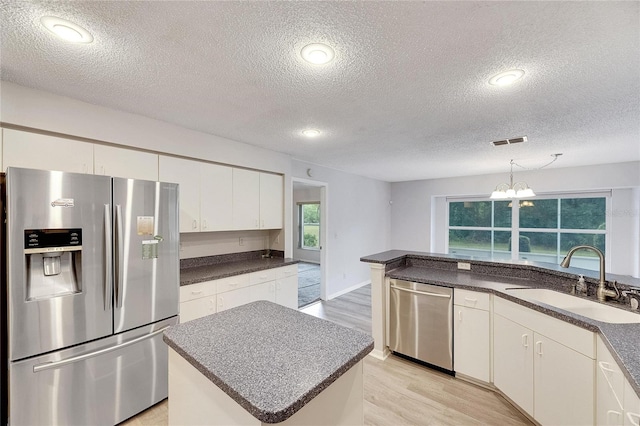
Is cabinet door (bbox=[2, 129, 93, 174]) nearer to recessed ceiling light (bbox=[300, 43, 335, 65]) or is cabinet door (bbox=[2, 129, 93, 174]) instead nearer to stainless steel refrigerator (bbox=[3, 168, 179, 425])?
stainless steel refrigerator (bbox=[3, 168, 179, 425])

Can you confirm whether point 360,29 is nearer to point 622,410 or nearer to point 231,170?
point 622,410

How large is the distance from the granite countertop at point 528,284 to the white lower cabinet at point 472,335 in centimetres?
11

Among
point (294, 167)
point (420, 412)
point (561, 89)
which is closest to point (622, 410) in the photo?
point (420, 412)

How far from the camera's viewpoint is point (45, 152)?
1.92 meters

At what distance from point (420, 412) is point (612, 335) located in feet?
4.53

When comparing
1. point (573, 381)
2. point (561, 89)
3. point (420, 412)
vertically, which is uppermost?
point (561, 89)

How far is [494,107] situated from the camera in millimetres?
2178

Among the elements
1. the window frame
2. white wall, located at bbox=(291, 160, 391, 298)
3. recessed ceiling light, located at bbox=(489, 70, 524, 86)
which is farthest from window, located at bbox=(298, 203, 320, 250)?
recessed ceiling light, located at bbox=(489, 70, 524, 86)

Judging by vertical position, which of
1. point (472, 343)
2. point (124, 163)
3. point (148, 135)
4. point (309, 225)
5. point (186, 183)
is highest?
point (148, 135)

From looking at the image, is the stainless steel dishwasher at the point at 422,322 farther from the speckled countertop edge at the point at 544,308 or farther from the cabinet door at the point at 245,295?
the cabinet door at the point at 245,295

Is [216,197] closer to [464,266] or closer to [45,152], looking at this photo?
[45,152]

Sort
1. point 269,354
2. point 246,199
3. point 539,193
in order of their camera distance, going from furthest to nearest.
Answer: point 539,193, point 246,199, point 269,354

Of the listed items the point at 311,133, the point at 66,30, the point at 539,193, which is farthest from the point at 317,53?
the point at 539,193

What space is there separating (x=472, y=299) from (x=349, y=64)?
222cm
